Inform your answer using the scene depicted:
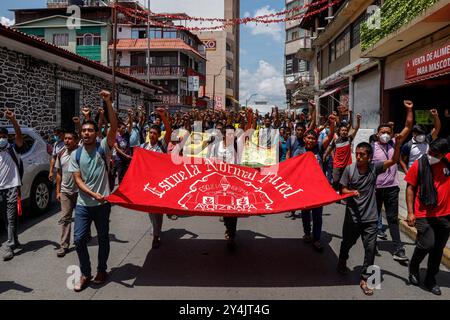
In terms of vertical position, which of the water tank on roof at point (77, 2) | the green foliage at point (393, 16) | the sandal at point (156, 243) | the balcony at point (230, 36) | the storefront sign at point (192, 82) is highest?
the balcony at point (230, 36)

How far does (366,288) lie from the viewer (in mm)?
4508

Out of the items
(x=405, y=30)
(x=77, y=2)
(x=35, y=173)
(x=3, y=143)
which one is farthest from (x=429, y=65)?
(x=77, y=2)

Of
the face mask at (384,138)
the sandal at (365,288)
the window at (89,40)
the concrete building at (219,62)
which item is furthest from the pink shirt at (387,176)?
the concrete building at (219,62)

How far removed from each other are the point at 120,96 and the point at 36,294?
17494 mm

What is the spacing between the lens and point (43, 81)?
13.5 m

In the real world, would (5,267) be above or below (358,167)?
below

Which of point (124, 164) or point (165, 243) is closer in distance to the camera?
point (165, 243)

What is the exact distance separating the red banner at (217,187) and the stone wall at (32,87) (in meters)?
8.18

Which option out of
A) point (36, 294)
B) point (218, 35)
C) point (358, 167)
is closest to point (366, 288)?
point (358, 167)

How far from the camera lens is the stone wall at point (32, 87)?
11.8m

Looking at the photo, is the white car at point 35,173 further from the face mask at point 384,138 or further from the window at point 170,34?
the window at point 170,34

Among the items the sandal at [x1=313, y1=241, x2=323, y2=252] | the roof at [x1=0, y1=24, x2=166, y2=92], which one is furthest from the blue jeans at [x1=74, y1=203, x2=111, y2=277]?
the roof at [x1=0, y1=24, x2=166, y2=92]

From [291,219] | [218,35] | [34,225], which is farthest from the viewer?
[218,35]

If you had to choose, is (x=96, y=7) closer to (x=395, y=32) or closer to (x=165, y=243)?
(x=395, y=32)
